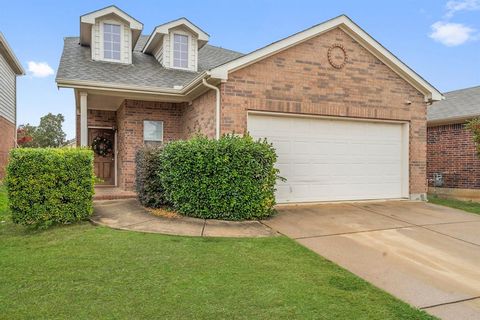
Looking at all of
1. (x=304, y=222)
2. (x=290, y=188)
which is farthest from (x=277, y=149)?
(x=304, y=222)

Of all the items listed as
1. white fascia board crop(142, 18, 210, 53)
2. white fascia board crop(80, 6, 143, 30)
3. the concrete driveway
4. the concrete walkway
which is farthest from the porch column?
the concrete driveway

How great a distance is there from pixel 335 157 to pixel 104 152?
8.67 m

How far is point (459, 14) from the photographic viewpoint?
A: 1447 centimetres

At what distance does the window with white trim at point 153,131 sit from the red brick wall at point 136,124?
0.44ft

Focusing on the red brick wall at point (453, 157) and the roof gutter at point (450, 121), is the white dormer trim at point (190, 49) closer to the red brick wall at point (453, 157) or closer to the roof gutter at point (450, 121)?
the roof gutter at point (450, 121)

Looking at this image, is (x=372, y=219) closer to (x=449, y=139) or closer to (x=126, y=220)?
(x=126, y=220)

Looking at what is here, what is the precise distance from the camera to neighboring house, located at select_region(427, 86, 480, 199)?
12789 millimetres

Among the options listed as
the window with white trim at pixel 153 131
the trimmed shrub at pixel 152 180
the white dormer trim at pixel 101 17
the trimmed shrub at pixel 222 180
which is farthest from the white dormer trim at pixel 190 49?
the trimmed shrub at pixel 222 180

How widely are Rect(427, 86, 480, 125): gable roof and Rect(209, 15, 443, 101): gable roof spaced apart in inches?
118

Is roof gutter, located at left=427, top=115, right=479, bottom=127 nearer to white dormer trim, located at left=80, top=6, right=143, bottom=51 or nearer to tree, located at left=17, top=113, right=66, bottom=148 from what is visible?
white dormer trim, located at left=80, top=6, right=143, bottom=51

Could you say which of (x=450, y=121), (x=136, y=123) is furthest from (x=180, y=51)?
(x=450, y=121)

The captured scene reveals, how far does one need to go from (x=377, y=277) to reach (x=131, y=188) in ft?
28.0

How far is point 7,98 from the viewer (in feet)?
58.2

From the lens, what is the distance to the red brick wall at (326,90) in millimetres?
8594
